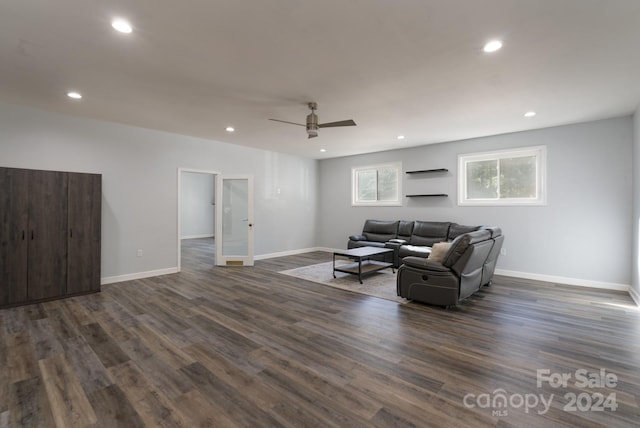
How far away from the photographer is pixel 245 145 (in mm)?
6891

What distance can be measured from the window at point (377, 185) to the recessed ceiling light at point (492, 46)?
4.60m

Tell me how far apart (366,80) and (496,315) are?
10.4ft

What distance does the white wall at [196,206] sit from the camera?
1152cm

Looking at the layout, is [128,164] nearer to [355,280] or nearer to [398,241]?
[355,280]

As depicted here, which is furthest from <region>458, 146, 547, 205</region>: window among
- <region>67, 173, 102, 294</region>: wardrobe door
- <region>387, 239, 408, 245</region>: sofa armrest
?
<region>67, 173, 102, 294</region>: wardrobe door

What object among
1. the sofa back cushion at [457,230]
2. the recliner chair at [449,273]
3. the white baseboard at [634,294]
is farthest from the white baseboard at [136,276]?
the white baseboard at [634,294]

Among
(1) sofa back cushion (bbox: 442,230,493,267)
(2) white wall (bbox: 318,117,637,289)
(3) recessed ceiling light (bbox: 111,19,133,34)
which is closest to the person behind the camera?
(3) recessed ceiling light (bbox: 111,19,133,34)

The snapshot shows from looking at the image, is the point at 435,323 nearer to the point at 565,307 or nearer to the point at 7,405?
the point at 565,307

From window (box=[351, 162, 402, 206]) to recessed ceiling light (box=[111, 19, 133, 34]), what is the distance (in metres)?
6.06

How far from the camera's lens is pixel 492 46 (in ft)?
8.66

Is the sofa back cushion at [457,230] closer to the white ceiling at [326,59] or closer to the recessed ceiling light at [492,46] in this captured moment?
the white ceiling at [326,59]

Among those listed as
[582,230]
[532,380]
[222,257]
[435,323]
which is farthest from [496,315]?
[222,257]

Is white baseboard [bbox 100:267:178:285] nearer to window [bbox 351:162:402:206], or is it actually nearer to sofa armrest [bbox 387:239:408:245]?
sofa armrest [bbox 387:239:408:245]

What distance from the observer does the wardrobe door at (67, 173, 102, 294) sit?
169 inches
